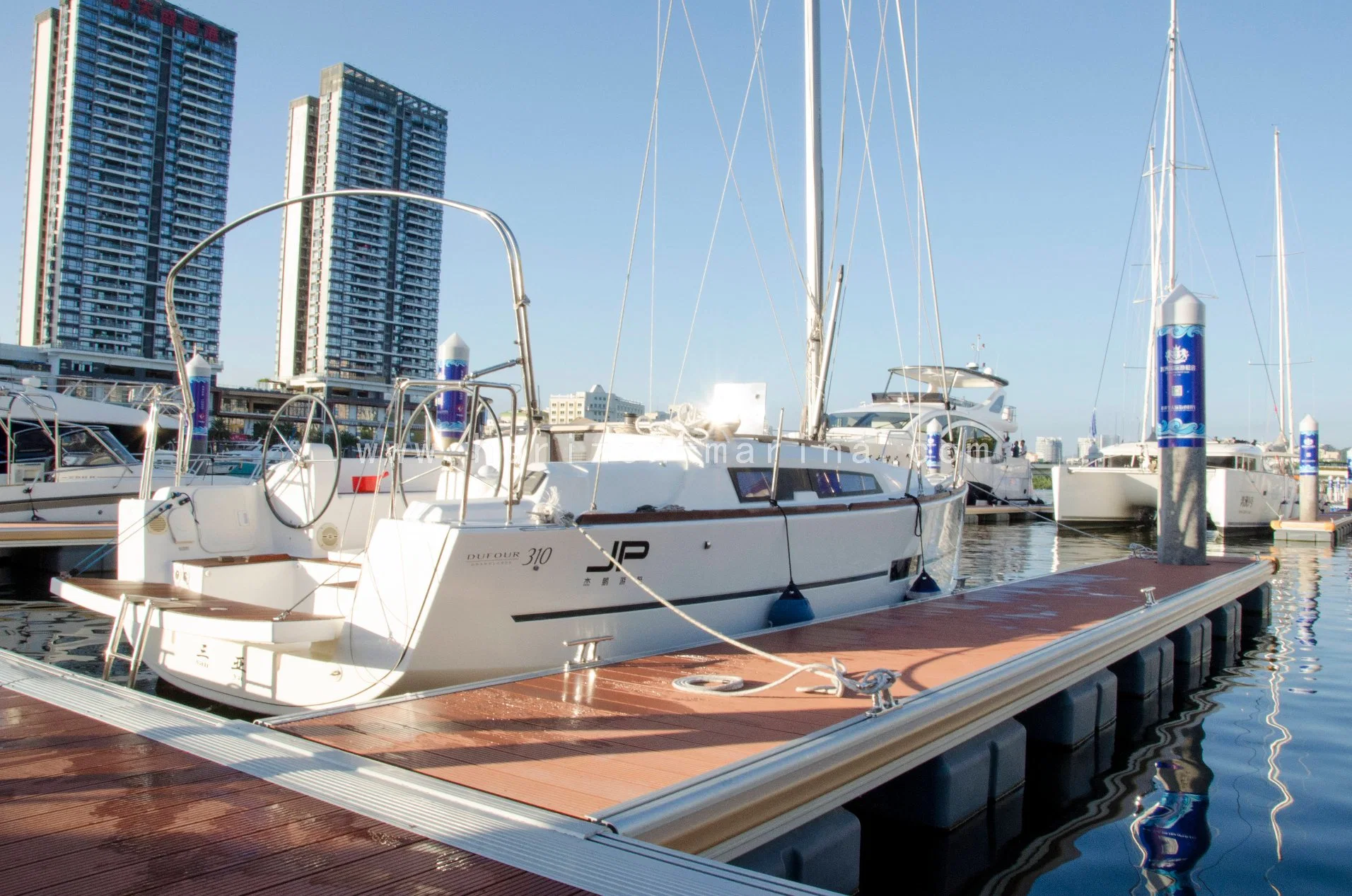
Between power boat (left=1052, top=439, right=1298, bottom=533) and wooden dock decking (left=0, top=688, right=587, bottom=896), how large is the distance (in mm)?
28390

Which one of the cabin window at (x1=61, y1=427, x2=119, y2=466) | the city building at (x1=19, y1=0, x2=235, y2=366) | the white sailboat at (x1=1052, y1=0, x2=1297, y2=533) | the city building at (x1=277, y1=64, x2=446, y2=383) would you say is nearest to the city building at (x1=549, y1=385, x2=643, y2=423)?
the cabin window at (x1=61, y1=427, x2=119, y2=466)

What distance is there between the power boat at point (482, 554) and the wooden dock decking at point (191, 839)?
185 cm

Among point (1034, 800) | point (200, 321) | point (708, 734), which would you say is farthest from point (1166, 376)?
point (200, 321)

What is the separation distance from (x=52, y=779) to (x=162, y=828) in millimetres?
843

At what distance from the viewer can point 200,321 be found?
84188 millimetres

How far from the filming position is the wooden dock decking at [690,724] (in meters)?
3.78

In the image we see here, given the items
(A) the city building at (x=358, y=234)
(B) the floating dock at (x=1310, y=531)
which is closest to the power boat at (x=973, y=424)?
(B) the floating dock at (x=1310, y=531)

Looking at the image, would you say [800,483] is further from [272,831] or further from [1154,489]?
[1154,489]

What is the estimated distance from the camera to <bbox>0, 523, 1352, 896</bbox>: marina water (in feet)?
16.1

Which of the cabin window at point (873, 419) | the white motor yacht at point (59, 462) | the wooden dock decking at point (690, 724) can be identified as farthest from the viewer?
the cabin window at point (873, 419)

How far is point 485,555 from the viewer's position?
5656mm

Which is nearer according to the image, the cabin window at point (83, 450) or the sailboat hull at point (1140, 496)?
the cabin window at point (83, 450)

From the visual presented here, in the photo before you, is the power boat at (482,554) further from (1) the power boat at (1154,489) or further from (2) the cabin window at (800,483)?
(1) the power boat at (1154,489)

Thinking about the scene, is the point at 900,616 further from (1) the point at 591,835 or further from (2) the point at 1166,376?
(2) the point at 1166,376
